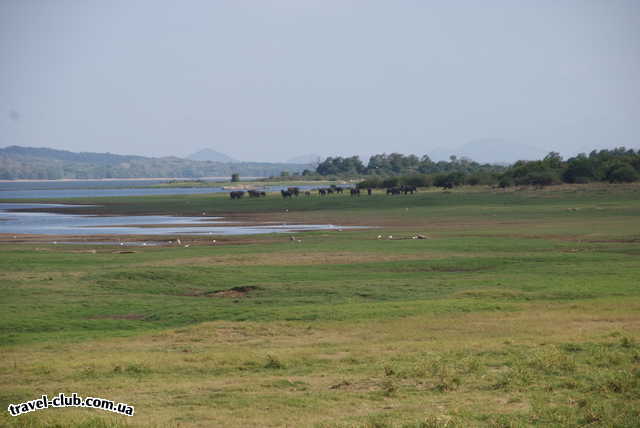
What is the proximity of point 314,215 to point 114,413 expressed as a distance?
2305 inches

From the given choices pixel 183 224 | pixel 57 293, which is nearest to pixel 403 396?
pixel 57 293

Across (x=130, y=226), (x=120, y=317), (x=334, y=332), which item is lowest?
(x=130, y=226)

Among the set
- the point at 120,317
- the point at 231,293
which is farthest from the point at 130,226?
the point at 120,317

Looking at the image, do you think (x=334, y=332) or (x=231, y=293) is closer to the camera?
(x=334, y=332)

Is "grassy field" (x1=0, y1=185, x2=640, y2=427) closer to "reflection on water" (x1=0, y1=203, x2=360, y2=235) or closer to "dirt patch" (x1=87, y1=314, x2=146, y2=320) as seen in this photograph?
"dirt patch" (x1=87, y1=314, x2=146, y2=320)

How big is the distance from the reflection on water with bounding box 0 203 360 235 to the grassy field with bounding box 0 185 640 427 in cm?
1127

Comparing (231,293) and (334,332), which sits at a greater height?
(334,332)

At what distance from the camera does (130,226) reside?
60094mm

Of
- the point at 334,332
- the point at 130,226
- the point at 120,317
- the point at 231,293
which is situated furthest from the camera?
the point at 130,226

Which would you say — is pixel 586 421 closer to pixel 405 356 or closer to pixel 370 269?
pixel 405 356

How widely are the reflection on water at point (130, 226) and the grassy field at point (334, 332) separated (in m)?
11.3

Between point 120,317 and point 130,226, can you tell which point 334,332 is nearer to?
point 120,317

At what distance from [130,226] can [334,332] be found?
145ft

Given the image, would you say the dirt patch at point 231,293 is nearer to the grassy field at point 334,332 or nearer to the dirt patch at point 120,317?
the grassy field at point 334,332
